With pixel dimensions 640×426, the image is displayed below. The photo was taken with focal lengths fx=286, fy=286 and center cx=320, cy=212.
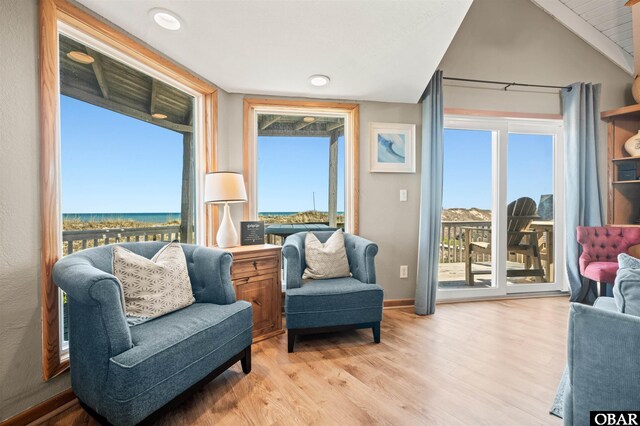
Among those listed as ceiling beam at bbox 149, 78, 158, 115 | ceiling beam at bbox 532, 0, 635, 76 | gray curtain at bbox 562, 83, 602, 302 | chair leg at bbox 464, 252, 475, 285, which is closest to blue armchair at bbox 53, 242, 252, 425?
ceiling beam at bbox 149, 78, 158, 115

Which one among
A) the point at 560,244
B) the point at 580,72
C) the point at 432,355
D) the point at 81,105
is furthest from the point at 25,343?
the point at 580,72

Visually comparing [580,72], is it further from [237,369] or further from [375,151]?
[237,369]

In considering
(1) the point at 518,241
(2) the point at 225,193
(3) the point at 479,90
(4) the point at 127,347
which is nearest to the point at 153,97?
(2) the point at 225,193

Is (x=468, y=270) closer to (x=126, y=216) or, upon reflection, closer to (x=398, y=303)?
(x=398, y=303)

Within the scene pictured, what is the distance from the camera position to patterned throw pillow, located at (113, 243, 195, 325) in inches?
59.1

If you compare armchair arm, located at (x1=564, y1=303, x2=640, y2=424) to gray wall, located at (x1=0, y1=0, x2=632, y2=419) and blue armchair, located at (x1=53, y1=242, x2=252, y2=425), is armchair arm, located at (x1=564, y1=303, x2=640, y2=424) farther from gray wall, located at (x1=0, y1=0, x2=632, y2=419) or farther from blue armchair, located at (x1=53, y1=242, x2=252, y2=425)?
gray wall, located at (x1=0, y1=0, x2=632, y2=419)

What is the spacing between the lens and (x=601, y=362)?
36.9 inches

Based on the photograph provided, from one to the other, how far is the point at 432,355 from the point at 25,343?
233 centimetres

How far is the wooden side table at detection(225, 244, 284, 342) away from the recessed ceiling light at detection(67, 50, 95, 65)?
1497 millimetres

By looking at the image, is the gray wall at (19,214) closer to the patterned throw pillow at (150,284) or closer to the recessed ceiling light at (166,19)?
the patterned throw pillow at (150,284)

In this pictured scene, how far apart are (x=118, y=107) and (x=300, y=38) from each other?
1.36 m

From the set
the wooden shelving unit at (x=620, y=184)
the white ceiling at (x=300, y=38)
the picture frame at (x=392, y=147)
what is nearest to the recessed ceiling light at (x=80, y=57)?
the white ceiling at (x=300, y=38)

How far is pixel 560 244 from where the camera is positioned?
341cm

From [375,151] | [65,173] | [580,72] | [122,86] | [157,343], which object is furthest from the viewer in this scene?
[580,72]
